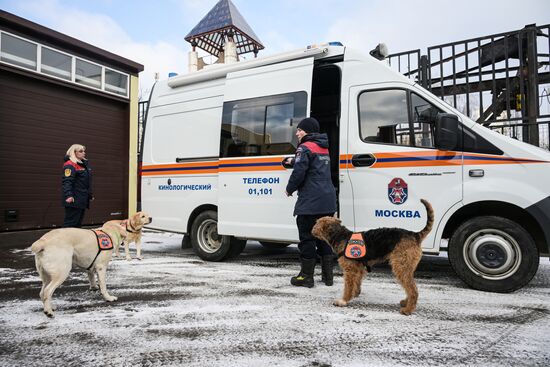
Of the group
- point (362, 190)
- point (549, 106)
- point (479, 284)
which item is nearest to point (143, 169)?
point (362, 190)

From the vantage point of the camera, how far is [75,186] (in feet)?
17.6

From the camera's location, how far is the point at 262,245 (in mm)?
7230

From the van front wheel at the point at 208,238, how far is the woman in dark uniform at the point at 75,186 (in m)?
1.74

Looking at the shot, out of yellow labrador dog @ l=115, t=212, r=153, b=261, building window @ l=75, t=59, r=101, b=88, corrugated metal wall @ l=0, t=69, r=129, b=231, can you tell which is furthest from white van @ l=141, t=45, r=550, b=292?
building window @ l=75, t=59, r=101, b=88

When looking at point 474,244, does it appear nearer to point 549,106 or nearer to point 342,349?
point 342,349

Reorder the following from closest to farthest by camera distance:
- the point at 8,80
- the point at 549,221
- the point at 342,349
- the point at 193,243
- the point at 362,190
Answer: the point at 342,349, the point at 549,221, the point at 362,190, the point at 193,243, the point at 8,80

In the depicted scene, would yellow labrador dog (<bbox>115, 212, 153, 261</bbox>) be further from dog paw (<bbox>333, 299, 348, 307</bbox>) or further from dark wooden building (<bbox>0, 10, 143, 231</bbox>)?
dark wooden building (<bbox>0, 10, 143, 231</bbox>)

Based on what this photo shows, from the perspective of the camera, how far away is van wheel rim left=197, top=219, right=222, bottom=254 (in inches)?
228

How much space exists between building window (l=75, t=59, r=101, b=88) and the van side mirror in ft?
31.4

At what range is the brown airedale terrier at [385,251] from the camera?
10.5ft

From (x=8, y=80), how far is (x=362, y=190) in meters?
8.73

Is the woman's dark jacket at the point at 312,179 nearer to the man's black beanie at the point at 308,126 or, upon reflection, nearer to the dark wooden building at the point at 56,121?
the man's black beanie at the point at 308,126

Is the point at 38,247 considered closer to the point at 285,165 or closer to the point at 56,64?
the point at 285,165

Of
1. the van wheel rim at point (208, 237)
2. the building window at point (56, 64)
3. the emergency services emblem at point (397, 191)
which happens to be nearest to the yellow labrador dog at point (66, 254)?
the van wheel rim at point (208, 237)
